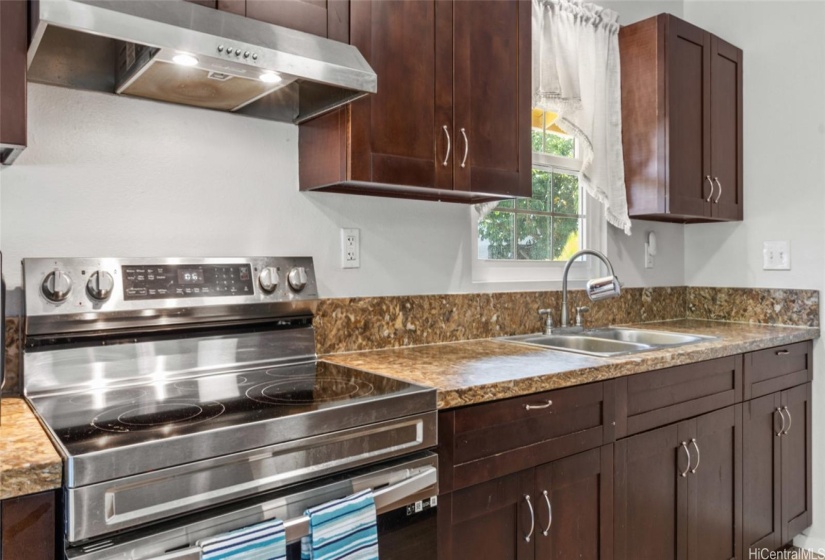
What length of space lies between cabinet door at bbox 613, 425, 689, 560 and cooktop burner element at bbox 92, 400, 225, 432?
1186 millimetres

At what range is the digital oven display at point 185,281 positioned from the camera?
1.46 m

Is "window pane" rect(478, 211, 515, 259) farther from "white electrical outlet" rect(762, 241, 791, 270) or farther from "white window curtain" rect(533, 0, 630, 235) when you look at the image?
"white electrical outlet" rect(762, 241, 791, 270)

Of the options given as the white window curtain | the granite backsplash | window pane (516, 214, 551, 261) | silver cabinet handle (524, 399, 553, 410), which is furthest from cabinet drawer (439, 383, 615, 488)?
the white window curtain

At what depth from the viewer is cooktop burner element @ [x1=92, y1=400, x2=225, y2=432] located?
1062 mm

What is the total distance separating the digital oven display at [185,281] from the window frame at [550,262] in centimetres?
95

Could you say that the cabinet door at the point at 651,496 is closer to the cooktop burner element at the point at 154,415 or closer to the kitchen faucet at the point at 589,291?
the kitchen faucet at the point at 589,291

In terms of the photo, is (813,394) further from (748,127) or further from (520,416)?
(520,416)

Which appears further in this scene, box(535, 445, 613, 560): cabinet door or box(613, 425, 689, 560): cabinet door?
box(613, 425, 689, 560): cabinet door

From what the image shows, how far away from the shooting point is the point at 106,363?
1.42 meters

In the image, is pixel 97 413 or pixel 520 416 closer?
pixel 97 413

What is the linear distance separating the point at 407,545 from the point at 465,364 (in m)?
0.55

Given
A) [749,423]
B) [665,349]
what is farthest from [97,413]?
[749,423]

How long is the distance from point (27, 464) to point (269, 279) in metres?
0.85

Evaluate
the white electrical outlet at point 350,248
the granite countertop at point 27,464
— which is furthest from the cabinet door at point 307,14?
the granite countertop at point 27,464
